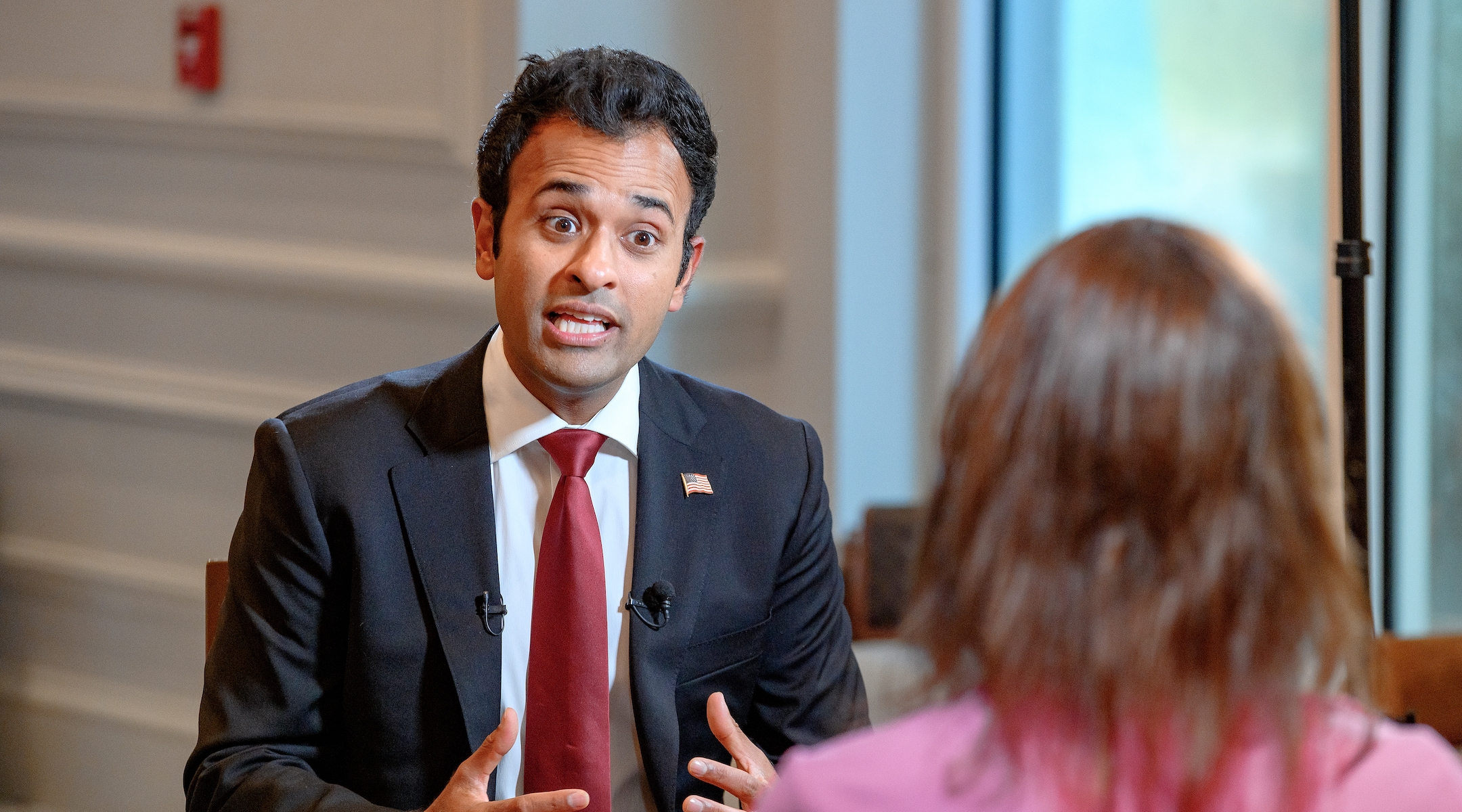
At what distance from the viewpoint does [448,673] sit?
1646 millimetres

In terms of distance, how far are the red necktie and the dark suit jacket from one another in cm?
5

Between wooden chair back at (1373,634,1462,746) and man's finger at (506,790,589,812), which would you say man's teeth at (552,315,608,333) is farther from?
wooden chair back at (1373,634,1462,746)

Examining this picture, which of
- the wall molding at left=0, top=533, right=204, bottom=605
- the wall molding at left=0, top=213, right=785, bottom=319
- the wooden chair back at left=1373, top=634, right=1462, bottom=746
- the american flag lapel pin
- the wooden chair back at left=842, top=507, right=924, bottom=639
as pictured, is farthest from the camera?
the wall molding at left=0, top=533, right=204, bottom=605

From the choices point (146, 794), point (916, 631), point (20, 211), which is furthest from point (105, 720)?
point (916, 631)

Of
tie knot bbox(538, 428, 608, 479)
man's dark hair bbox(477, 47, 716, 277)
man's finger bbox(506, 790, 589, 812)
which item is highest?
man's dark hair bbox(477, 47, 716, 277)

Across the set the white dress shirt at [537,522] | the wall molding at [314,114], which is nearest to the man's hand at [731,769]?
the white dress shirt at [537,522]

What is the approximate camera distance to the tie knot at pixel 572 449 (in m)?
1.74

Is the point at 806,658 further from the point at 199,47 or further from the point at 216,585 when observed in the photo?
the point at 199,47

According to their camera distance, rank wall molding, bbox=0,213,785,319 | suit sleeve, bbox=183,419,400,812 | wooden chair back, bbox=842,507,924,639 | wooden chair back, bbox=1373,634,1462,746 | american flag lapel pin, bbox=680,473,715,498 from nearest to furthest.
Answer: suit sleeve, bbox=183,419,400,812, american flag lapel pin, bbox=680,473,715,498, wooden chair back, bbox=1373,634,1462,746, wooden chair back, bbox=842,507,924,639, wall molding, bbox=0,213,785,319

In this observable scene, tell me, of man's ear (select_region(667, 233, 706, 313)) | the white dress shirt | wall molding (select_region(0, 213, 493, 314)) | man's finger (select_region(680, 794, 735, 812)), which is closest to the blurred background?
wall molding (select_region(0, 213, 493, 314))

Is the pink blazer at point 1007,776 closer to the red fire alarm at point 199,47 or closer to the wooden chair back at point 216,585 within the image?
the wooden chair back at point 216,585

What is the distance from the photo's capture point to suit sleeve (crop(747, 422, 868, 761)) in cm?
183

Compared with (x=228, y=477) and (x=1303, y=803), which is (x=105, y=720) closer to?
(x=228, y=477)

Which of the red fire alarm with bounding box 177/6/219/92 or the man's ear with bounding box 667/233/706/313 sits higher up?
the red fire alarm with bounding box 177/6/219/92
